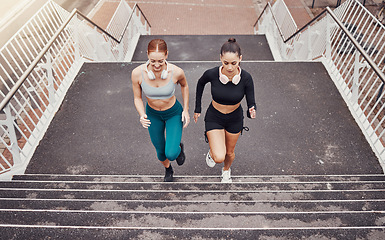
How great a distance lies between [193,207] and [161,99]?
1191mm

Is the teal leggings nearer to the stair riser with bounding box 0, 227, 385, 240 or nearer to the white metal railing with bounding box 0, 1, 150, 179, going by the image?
the stair riser with bounding box 0, 227, 385, 240

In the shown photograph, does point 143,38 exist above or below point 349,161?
below

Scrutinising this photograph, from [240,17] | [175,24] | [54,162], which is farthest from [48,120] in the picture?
[240,17]

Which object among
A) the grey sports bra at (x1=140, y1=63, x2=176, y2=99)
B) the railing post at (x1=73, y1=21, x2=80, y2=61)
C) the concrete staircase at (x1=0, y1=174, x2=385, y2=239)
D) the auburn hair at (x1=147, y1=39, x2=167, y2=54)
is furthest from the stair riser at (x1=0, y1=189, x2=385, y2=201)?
the railing post at (x1=73, y1=21, x2=80, y2=61)

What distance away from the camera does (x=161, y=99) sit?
3.38m

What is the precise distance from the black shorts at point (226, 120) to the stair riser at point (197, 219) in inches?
40.6

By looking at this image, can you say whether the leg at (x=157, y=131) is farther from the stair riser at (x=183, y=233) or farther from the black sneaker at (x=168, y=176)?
the stair riser at (x=183, y=233)

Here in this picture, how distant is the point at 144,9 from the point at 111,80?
34.5 feet

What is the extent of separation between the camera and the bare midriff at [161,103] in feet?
11.1

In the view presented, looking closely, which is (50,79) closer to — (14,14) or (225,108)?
(225,108)

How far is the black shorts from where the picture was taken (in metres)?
3.48

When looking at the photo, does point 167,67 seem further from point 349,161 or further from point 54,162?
point 349,161

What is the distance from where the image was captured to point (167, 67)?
130 inches

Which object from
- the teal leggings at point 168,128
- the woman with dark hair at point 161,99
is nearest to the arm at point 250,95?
the woman with dark hair at point 161,99
